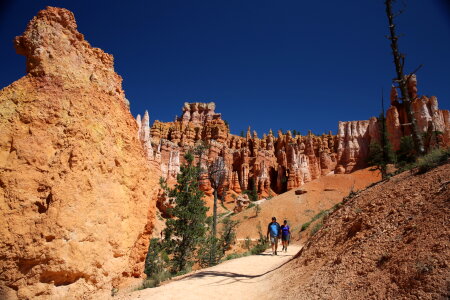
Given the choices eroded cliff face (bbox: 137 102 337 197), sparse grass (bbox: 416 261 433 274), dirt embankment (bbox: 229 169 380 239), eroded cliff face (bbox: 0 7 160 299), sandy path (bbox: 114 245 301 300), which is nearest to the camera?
sparse grass (bbox: 416 261 433 274)

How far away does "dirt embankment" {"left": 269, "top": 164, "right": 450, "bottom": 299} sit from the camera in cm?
363

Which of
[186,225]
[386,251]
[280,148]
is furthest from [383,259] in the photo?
[280,148]

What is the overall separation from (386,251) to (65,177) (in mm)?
5983

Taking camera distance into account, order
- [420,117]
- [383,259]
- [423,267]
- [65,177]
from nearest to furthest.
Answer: [423,267] < [383,259] < [65,177] < [420,117]

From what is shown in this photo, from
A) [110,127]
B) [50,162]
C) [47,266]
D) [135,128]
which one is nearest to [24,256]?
[47,266]

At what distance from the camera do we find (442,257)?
3625 millimetres

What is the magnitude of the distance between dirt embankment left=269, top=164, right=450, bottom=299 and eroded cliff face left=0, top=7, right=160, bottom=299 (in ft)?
12.5

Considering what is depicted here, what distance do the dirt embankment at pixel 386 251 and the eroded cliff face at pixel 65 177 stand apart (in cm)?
380

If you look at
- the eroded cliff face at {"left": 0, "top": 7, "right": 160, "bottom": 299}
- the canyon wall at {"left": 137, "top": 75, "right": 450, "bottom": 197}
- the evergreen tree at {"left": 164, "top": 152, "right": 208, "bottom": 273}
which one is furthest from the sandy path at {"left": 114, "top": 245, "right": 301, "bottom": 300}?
the canyon wall at {"left": 137, "top": 75, "right": 450, "bottom": 197}

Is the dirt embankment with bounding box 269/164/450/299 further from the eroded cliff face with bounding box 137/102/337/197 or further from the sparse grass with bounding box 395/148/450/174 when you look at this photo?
the eroded cliff face with bounding box 137/102/337/197

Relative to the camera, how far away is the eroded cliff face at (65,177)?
4.71m

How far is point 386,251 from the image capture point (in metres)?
4.63

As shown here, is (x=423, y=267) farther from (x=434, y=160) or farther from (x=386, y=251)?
(x=434, y=160)

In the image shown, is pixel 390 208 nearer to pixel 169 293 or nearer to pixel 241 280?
pixel 241 280
